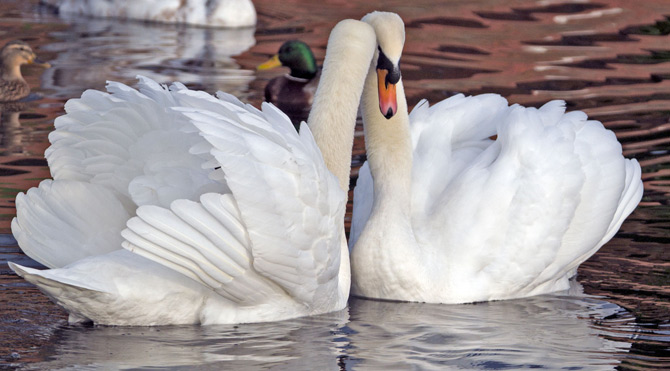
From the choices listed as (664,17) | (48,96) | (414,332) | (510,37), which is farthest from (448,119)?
(664,17)

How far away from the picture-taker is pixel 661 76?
1302cm

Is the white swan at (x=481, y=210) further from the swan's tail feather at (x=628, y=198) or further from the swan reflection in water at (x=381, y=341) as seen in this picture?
the swan's tail feather at (x=628, y=198)

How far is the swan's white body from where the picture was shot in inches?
642

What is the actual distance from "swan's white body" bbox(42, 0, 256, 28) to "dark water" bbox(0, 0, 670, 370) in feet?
0.60

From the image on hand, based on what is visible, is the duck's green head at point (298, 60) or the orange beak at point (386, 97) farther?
the duck's green head at point (298, 60)

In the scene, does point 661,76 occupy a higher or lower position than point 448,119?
lower

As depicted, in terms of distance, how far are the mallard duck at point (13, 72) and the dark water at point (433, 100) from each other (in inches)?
6.9

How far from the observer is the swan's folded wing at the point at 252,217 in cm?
537

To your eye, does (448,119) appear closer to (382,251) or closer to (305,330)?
(382,251)

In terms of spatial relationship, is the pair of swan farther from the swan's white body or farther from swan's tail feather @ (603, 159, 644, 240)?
the swan's white body

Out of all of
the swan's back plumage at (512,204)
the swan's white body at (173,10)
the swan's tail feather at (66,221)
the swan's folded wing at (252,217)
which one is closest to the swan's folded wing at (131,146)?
the swan's tail feather at (66,221)

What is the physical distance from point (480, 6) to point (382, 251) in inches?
463

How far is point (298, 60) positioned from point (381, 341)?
6873 mm

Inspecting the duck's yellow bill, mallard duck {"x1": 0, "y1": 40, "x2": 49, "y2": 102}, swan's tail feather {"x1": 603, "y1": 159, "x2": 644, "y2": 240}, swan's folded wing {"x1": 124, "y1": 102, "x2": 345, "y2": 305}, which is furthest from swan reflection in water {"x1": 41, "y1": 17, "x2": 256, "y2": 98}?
swan's folded wing {"x1": 124, "y1": 102, "x2": 345, "y2": 305}
